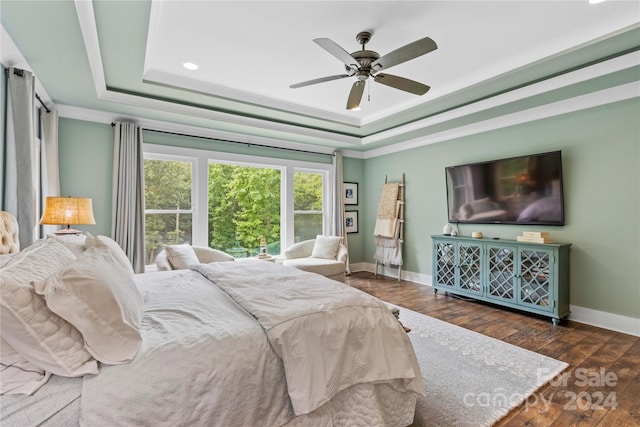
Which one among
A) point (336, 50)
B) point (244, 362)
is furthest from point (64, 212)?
point (336, 50)

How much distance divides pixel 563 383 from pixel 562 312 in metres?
1.50

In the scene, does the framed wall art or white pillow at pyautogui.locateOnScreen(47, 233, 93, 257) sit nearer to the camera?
white pillow at pyautogui.locateOnScreen(47, 233, 93, 257)

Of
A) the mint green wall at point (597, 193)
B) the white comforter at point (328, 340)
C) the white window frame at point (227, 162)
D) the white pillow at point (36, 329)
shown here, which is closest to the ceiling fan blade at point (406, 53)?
the white comforter at point (328, 340)

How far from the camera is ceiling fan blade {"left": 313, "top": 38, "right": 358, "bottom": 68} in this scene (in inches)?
86.3

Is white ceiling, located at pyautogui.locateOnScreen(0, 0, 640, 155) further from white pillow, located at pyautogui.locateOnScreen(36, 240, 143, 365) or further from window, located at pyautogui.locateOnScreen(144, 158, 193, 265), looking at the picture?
white pillow, located at pyautogui.locateOnScreen(36, 240, 143, 365)

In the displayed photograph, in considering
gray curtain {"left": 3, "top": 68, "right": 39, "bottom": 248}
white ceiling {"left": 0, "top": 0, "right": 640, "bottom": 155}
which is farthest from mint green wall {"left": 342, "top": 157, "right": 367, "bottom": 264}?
gray curtain {"left": 3, "top": 68, "right": 39, "bottom": 248}

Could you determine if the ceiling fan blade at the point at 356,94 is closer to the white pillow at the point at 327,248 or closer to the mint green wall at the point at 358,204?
the white pillow at the point at 327,248

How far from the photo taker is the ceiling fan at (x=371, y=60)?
225cm

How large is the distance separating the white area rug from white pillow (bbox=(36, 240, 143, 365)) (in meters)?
1.69

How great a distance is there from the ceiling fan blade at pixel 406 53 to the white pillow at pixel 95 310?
2.33 meters

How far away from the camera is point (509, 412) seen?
6.42 ft

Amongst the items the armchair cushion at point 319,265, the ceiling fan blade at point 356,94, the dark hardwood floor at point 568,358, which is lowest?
the dark hardwood floor at point 568,358

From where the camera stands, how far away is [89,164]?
3.98m

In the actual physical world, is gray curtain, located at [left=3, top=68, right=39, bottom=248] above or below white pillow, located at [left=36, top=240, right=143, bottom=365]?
above
